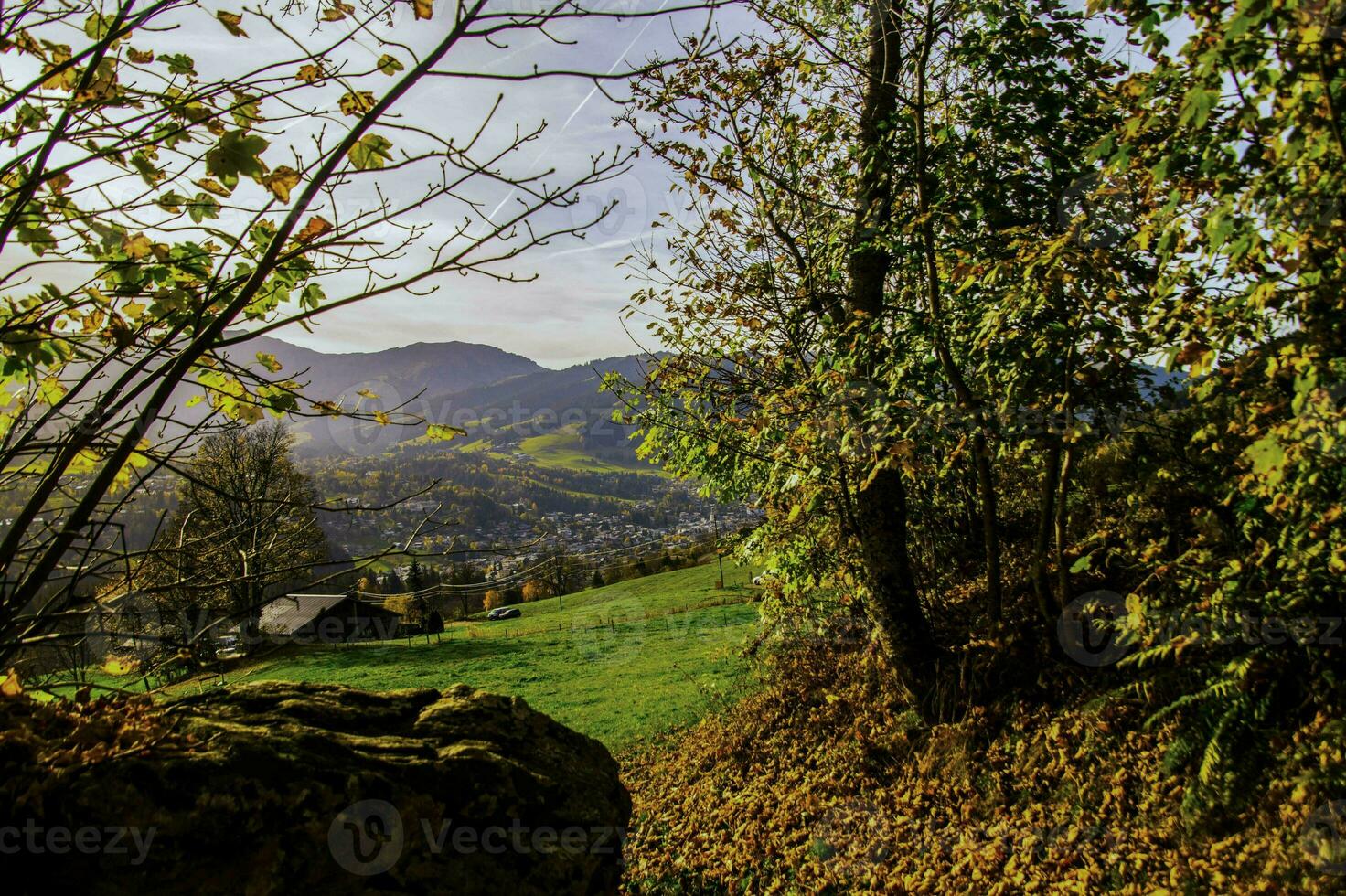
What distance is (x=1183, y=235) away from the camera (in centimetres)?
340

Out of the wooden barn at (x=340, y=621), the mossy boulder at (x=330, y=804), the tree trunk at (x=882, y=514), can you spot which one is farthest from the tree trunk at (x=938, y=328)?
the wooden barn at (x=340, y=621)

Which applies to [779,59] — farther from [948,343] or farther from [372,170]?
[372,170]

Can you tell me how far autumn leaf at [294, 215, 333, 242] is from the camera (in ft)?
7.26

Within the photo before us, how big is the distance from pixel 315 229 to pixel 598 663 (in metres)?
22.1

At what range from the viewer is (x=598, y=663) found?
22.8 m

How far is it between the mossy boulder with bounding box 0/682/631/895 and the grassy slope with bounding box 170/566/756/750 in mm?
7323

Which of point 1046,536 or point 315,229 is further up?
point 315,229

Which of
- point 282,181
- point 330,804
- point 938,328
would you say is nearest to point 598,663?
point 938,328

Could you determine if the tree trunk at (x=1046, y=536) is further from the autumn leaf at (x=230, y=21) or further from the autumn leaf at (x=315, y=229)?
the autumn leaf at (x=230, y=21)

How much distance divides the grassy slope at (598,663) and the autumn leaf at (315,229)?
9.99m

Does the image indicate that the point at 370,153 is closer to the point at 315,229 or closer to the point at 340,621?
the point at 315,229

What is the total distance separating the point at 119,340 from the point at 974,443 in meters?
5.33

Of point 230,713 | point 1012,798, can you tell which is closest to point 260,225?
point 230,713

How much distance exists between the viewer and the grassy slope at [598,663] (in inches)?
527
